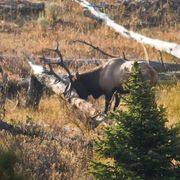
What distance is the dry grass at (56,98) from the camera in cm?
659

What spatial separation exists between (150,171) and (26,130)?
2.84m

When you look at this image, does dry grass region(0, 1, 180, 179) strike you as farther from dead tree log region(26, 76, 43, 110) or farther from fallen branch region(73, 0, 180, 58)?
→ fallen branch region(73, 0, 180, 58)

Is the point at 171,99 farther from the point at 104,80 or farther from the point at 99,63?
the point at 99,63

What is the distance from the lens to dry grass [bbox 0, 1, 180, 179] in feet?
21.6

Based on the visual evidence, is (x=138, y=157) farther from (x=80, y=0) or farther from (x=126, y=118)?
(x=80, y=0)

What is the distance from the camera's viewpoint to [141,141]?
5301 millimetres

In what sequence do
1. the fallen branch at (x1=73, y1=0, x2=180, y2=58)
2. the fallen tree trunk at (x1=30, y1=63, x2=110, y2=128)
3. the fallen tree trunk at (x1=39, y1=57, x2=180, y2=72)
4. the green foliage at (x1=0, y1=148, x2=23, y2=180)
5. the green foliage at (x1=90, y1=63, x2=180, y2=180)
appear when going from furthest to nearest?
the fallen tree trunk at (x1=39, y1=57, x2=180, y2=72) < the fallen branch at (x1=73, y1=0, x2=180, y2=58) < the fallen tree trunk at (x1=30, y1=63, x2=110, y2=128) < the green foliage at (x1=90, y1=63, x2=180, y2=180) < the green foliage at (x1=0, y1=148, x2=23, y2=180)

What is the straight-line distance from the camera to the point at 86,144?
289 inches

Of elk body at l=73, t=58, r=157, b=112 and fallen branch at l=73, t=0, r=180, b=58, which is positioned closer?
elk body at l=73, t=58, r=157, b=112

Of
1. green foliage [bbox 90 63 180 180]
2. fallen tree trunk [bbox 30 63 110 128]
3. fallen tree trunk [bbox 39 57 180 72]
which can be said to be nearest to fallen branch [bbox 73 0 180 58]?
fallen tree trunk [bbox 39 57 180 72]

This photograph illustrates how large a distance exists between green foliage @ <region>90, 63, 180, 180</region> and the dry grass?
96 centimetres

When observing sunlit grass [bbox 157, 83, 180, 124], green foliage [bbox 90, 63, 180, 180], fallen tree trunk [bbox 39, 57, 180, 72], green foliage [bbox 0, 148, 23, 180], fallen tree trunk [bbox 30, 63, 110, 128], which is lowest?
fallen tree trunk [bbox 39, 57, 180, 72]

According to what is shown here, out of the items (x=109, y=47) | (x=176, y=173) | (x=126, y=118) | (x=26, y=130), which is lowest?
(x=109, y=47)

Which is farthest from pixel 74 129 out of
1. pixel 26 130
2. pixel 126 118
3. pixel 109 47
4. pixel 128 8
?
pixel 128 8
